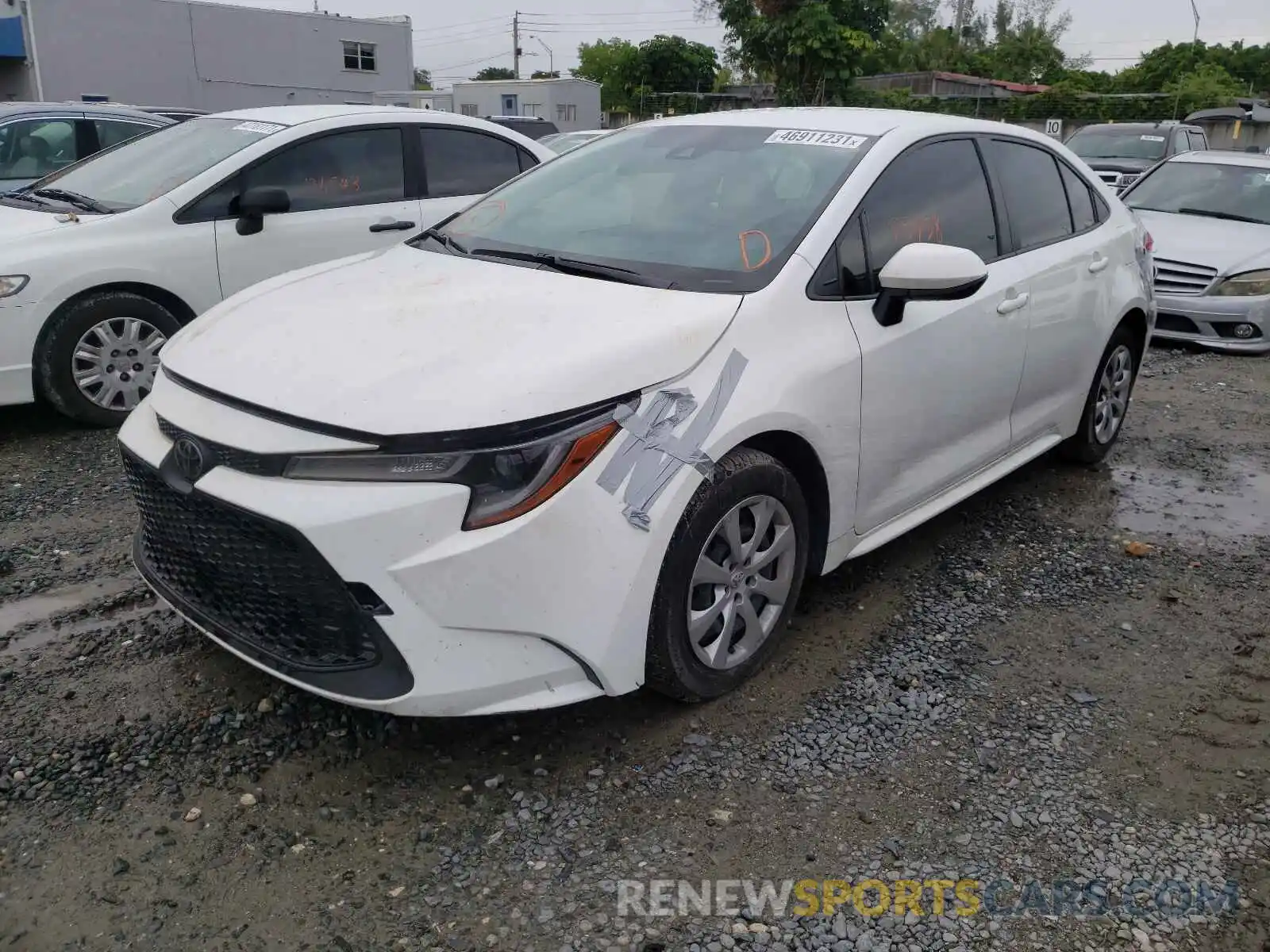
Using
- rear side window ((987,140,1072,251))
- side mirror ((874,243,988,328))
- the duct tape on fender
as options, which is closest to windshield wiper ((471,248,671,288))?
the duct tape on fender

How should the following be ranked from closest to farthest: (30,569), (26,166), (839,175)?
(839,175)
(30,569)
(26,166)

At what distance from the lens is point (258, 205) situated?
5.56m

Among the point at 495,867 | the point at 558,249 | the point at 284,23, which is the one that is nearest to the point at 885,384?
the point at 558,249

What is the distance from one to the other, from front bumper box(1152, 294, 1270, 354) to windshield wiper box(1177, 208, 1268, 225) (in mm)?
1256

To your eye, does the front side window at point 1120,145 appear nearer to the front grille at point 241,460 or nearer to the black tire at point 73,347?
the black tire at point 73,347

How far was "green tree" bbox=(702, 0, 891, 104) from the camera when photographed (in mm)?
28891

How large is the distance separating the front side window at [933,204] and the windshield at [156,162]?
3.77m

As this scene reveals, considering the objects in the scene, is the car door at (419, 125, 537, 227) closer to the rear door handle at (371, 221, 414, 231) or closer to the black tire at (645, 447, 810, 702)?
the rear door handle at (371, 221, 414, 231)

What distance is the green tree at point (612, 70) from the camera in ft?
192

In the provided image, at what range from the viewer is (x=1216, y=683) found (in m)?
3.39

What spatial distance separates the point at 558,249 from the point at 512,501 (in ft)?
4.28

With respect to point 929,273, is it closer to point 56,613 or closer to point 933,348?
point 933,348

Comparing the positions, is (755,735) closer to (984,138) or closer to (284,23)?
(984,138)

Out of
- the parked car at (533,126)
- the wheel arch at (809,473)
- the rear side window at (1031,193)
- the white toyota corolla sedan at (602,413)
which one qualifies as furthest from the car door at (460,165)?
the parked car at (533,126)
